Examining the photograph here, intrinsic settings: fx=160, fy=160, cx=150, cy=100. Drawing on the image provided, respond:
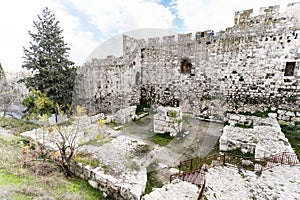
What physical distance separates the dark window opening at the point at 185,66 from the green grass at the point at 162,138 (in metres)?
5.66

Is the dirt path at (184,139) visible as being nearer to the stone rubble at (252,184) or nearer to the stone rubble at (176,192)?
the stone rubble at (176,192)

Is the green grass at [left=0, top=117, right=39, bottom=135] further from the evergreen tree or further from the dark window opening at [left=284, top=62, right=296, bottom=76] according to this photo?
the dark window opening at [left=284, top=62, right=296, bottom=76]

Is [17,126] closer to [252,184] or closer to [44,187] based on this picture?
[44,187]

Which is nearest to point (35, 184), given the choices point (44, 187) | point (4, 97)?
point (44, 187)

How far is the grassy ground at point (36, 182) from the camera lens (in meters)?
4.59

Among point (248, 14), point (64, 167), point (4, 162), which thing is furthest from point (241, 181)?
point (248, 14)

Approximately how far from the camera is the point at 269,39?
9172mm

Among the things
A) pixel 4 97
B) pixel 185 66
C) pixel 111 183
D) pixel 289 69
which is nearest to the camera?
pixel 111 183

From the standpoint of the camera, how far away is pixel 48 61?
1080 centimetres

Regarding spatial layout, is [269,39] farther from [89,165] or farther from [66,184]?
[66,184]

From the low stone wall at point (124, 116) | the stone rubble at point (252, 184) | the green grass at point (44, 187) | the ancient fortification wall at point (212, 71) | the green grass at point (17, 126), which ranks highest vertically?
the ancient fortification wall at point (212, 71)

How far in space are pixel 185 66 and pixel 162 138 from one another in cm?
635

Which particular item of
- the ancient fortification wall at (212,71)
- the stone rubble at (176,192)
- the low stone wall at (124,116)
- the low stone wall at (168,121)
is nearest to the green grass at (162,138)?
the low stone wall at (168,121)

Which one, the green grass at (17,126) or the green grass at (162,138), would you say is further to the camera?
the green grass at (17,126)
